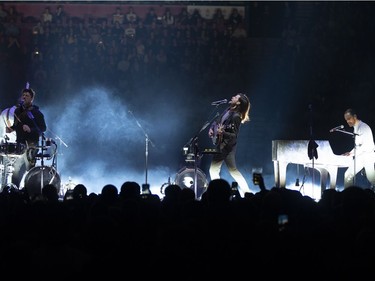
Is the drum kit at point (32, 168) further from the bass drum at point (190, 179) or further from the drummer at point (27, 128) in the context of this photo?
the bass drum at point (190, 179)

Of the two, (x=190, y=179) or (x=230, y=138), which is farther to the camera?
(x=190, y=179)

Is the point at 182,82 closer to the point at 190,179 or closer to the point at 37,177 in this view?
the point at 190,179

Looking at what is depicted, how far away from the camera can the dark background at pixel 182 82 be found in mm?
16234

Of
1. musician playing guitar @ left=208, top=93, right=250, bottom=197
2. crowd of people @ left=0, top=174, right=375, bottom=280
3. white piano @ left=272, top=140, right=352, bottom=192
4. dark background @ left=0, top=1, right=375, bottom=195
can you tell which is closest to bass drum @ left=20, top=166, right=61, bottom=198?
musician playing guitar @ left=208, top=93, right=250, bottom=197

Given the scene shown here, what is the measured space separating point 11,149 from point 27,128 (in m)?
0.59

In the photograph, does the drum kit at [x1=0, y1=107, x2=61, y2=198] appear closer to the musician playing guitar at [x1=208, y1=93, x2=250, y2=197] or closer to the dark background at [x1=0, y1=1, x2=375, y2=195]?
the musician playing guitar at [x1=208, y1=93, x2=250, y2=197]

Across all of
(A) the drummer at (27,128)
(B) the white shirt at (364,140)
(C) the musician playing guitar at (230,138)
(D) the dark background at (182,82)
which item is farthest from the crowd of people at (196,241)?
(D) the dark background at (182,82)

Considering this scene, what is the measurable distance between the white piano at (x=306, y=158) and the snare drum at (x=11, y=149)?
17.4ft

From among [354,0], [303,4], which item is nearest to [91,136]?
[303,4]

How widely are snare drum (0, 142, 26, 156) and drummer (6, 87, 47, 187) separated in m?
0.24

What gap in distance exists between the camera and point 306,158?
11875 millimetres

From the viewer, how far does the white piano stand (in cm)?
1167

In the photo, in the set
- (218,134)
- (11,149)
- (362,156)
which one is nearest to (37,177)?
(11,149)

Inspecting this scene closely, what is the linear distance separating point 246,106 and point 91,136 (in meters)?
6.45
